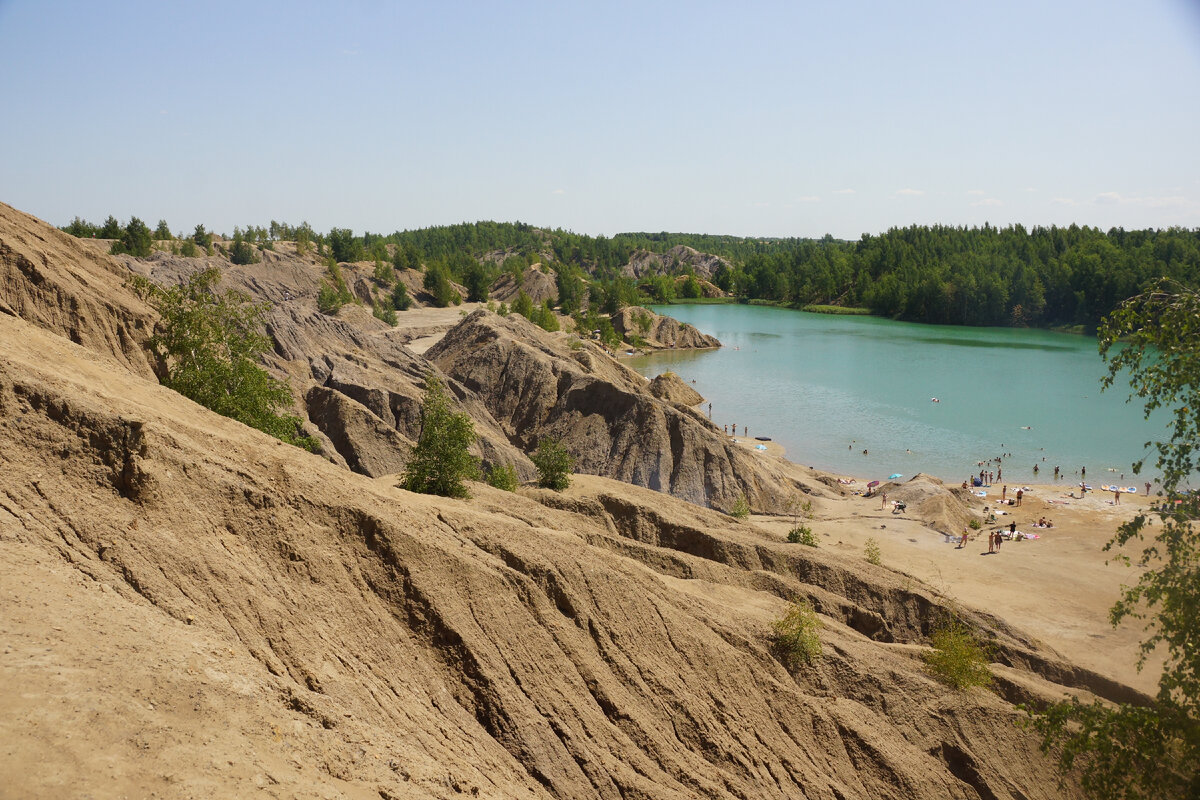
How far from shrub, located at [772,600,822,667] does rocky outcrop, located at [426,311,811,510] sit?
2185 centimetres

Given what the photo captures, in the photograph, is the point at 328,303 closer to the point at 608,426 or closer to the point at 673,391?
the point at 673,391

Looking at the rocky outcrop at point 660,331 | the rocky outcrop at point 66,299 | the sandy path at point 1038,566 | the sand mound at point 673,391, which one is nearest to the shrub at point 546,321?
the rocky outcrop at point 660,331

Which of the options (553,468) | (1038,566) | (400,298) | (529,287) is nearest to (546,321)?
(400,298)

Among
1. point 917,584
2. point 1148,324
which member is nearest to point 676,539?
point 917,584

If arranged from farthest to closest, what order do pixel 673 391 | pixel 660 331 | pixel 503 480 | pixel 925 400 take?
pixel 660 331
pixel 925 400
pixel 673 391
pixel 503 480

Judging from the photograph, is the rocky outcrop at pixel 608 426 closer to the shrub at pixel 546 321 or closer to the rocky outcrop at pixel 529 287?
the shrub at pixel 546 321

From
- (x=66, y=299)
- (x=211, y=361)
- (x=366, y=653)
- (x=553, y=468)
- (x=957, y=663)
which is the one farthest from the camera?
(x=553, y=468)

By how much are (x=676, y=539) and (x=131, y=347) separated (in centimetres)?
2032

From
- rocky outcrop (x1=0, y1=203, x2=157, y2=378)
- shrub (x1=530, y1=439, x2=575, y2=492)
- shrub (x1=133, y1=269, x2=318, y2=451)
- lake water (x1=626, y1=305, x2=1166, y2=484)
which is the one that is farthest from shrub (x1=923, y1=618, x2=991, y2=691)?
lake water (x1=626, y1=305, x2=1166, y2=484)

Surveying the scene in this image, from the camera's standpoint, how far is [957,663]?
21.5 meters

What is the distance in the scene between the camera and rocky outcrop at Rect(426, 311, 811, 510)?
44.4 meters

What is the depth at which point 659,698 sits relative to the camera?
1811 cm

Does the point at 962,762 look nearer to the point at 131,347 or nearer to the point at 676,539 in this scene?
the point at 676,539

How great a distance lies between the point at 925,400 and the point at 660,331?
47.1 metres
